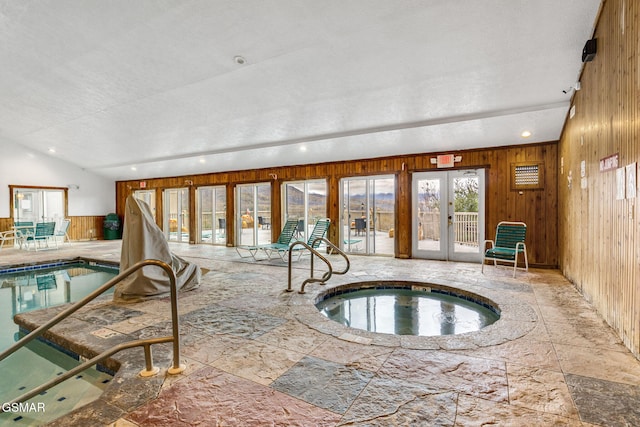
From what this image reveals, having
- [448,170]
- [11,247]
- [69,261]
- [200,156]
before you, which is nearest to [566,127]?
[448,170]

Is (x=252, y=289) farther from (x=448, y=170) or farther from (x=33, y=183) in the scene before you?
(x=33, y=183)

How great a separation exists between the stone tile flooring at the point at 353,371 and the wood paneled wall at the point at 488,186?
2.49 m

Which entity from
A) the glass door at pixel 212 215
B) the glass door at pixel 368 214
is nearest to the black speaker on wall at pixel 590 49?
the glass door at pixel 368 214

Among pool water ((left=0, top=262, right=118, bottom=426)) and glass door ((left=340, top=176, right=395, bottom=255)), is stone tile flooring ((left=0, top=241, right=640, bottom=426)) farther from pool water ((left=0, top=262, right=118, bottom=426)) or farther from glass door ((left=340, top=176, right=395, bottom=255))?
glass door ((left=340, top=176, right=395, bottom=255))

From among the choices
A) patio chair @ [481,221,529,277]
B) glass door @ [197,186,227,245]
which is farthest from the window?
patio chair @ [481,221,529,277]

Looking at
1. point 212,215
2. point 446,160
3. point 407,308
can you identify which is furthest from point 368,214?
point 212,215

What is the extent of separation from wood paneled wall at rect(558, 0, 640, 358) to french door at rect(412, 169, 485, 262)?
2110 mm

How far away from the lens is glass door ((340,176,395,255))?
293 inches

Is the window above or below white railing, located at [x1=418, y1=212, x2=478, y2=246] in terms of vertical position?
above

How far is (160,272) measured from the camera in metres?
4.12

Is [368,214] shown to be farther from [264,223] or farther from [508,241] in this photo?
[264,223]

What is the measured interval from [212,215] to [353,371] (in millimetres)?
9210

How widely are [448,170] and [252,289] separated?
15.4ft

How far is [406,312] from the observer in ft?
12.9
